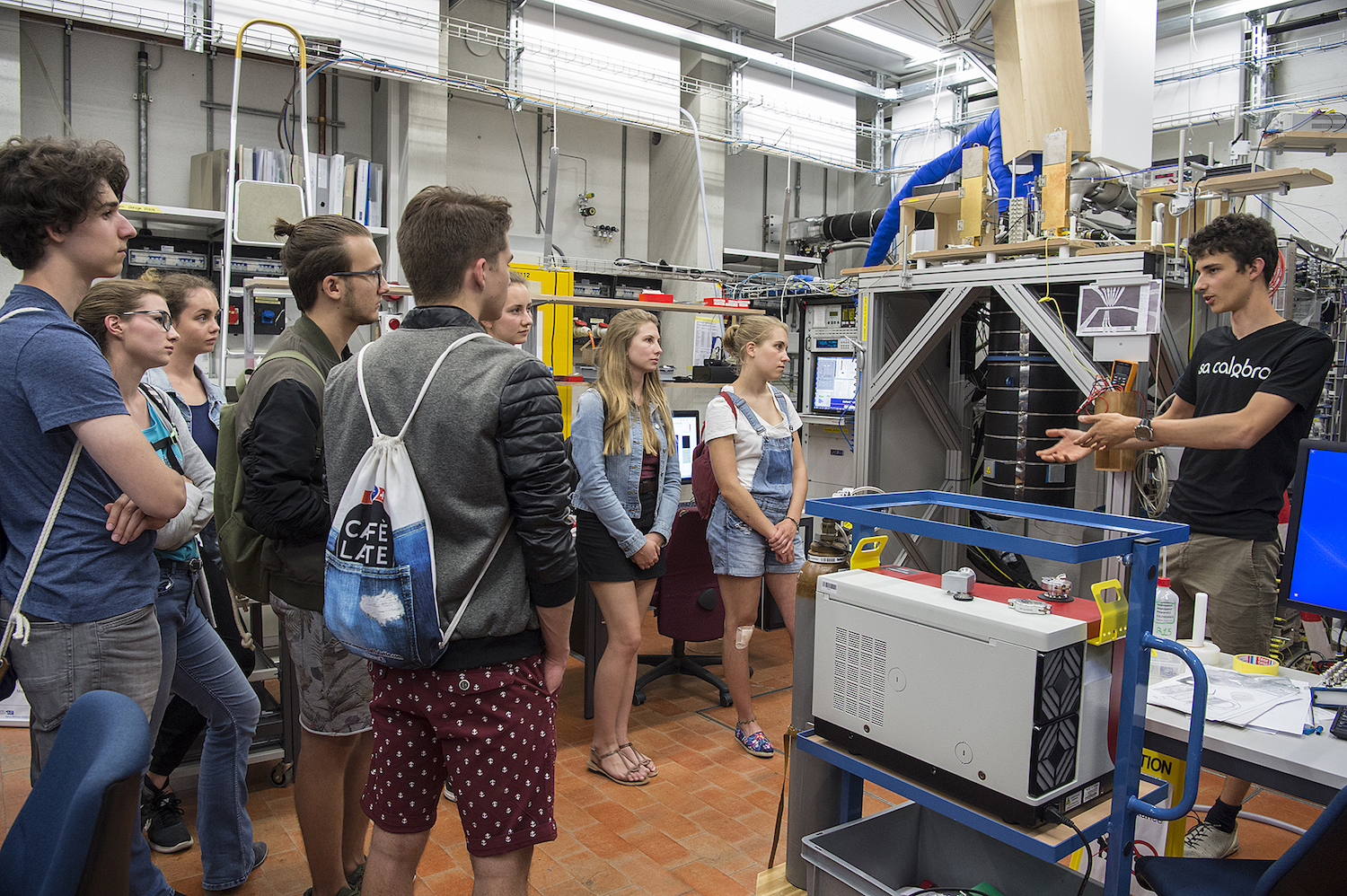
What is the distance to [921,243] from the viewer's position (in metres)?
4.20

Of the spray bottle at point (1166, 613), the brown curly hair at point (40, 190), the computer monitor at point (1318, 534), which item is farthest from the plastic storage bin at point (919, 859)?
the brown curly hair at point (40, 190)

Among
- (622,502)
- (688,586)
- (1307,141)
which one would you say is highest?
(1307,141)

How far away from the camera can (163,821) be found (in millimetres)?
2529

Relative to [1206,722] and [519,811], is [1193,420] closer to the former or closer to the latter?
[1206,722]

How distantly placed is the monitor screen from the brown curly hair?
4166 mm

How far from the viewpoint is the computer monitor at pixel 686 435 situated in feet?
15.3

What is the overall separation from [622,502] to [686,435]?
5.58 feet

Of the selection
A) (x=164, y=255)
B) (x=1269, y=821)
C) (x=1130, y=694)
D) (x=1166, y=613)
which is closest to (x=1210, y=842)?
(x=1269, y=821)

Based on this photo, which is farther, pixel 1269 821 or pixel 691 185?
pixel 691 185

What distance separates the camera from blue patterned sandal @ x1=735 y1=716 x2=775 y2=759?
3.23m

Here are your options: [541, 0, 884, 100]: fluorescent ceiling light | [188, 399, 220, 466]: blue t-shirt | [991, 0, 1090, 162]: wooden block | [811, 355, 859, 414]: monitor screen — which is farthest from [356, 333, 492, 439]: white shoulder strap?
[541, 0, 884, 100]: fluorescent ceiling light

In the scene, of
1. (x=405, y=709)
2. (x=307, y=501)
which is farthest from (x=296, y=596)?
(x=405, y=709)

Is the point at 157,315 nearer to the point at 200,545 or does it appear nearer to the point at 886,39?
the point at 200,545

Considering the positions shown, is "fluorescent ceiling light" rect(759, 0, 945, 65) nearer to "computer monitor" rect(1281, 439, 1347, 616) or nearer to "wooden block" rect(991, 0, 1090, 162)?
"wooden block" rect(991, 0, 1090, 162)
